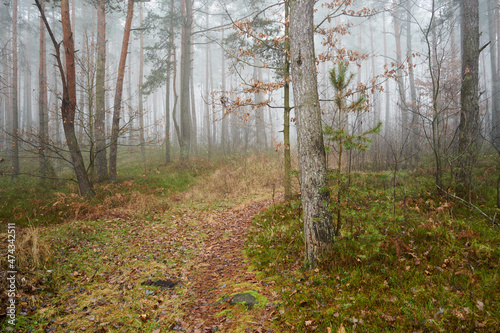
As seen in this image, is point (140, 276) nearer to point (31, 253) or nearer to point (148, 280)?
point (148, 280)

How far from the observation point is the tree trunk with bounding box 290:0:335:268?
4.02 metres

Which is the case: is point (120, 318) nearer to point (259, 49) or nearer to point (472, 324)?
point (472, 324)

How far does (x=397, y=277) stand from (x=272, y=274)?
192 cm

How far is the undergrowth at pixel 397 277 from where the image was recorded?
272 cm

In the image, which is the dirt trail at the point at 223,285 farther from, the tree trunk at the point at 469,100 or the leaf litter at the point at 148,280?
the tree trunk at the point at 469,100

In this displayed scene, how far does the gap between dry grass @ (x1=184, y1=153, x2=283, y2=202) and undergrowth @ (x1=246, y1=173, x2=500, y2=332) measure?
5.41 m

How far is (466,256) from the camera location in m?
3.53

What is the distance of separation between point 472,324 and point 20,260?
21.0 feet

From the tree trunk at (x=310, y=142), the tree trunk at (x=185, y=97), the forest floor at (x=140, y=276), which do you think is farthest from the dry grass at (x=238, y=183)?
the tree trunk at (x=310, y=142)

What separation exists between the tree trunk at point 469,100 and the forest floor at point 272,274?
772mm

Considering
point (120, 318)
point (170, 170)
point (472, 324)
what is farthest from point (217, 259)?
point (170, 170)

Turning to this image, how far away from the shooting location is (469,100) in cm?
609

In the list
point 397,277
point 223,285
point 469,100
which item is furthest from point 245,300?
point 469,100

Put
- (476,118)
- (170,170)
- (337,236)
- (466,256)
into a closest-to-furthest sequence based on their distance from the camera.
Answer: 1. (466,256)
2. (337,236)
3. (476,118)
4. (170,170)
